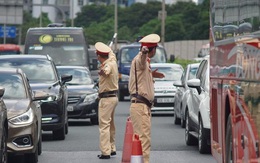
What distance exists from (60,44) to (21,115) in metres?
22.6

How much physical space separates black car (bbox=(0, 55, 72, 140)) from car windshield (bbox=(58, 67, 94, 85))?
495 cm

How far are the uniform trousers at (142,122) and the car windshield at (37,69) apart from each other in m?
8.41

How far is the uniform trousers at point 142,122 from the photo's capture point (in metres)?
14.5

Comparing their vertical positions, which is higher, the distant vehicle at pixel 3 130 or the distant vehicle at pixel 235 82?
the distant vehicle at pixel 235 82

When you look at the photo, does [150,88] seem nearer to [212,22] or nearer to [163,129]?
[212,22]

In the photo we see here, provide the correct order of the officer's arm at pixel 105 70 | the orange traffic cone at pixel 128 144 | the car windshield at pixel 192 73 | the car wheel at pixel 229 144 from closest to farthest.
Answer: the car wheel at pixel 229 144 → the orange traffic cone at pixel 128 144 → the officer's arm at pixel 105 70 → the car windshield at pixel 192 73

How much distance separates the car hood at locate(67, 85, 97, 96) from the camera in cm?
2723

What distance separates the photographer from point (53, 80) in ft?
75.2

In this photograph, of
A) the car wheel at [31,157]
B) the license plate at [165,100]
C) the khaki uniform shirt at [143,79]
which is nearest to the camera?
the khaki uniform shirt at [143,79]

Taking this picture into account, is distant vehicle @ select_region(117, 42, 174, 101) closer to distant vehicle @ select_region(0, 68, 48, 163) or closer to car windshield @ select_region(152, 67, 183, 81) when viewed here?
car windshield @ select_region(152, 67, 183, 81)

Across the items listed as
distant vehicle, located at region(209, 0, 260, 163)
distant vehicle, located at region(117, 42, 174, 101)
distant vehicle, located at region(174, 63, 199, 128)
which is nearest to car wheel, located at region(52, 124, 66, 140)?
distant vehicle, located at region(174, 63, 199, 128)

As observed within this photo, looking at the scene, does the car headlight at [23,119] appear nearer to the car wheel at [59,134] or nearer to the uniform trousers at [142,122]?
the uniform trousers at [142,122]

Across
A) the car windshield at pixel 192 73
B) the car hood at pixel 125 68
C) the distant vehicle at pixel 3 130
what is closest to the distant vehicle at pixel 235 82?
Result: the distant vehicle at pixel 3 130

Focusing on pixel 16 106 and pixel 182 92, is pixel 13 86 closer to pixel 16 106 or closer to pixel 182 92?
pixel 16 106
